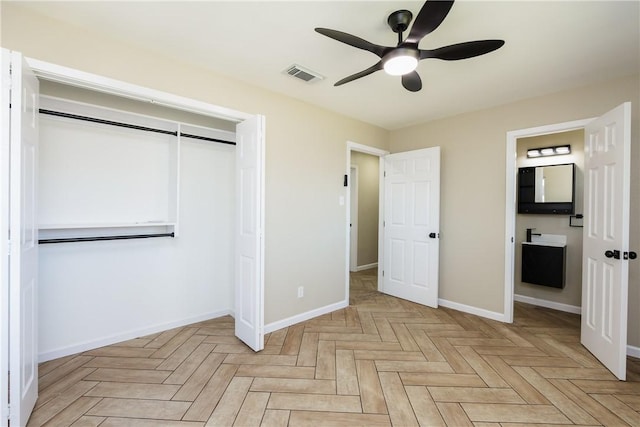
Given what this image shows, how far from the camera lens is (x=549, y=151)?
3.83 metres

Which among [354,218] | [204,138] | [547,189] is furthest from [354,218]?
[204,138]

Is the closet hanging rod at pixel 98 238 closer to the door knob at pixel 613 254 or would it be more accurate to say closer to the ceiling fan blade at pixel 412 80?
the ceiling fan blade at pixel 412 80

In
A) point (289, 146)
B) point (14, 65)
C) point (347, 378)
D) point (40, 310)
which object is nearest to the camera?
point (14, 65)

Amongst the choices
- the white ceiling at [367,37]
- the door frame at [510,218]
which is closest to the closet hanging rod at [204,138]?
the white ceiling at [367,37]

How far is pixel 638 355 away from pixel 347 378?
8.33ft

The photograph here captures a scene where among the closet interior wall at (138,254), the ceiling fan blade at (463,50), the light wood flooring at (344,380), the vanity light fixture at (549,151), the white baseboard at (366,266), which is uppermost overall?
the ceiling fan blade at (463,50)

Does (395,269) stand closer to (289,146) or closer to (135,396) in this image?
(289,146)

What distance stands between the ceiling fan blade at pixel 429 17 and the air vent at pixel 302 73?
1.08 metres

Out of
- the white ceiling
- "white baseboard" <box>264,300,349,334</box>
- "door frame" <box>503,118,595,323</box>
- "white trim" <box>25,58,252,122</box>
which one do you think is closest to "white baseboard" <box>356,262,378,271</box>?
"white baseboard" <box>264,300,349,334</box>

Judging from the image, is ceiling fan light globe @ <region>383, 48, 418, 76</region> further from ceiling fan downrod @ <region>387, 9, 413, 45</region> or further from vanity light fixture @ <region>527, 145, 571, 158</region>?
vanity light fixture @ <region>527, 145, 571, 158</region>

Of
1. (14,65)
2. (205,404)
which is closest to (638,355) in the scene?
(205,404)

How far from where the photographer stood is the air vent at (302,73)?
247 centimetres

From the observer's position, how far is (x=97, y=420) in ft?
5.66

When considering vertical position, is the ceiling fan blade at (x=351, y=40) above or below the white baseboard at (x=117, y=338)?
above
